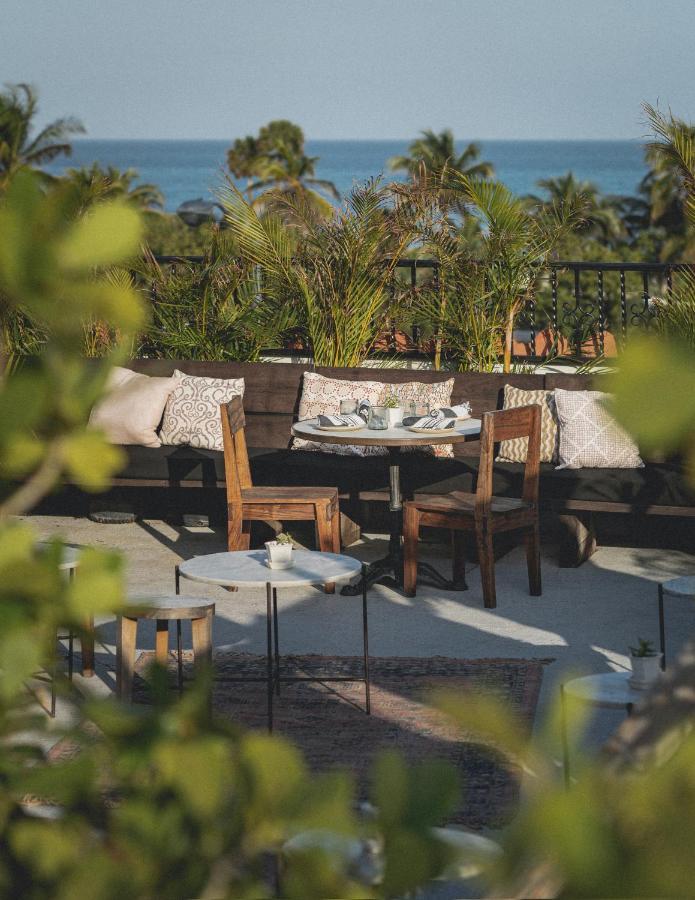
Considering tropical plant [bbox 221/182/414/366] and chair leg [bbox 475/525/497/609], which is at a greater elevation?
tropical plant [bbox 221/182/414/366]

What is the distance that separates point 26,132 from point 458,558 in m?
25.0

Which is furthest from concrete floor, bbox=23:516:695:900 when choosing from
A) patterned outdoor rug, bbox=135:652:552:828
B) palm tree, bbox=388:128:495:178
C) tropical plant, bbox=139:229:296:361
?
palm tree, bbox=388:128:495:178

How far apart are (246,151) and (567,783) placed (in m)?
56.7

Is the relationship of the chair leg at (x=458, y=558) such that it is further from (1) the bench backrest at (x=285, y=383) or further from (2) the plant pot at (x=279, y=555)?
(2) the plant pot at (x=279, y=555)

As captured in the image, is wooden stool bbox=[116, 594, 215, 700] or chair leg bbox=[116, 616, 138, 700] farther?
chair leg bbox=[116, 616, 138, 700]

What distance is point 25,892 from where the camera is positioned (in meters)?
0.57

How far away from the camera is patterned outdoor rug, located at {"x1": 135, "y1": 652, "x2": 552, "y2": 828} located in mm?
3979

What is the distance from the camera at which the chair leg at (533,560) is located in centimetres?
568

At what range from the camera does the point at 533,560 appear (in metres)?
5.68

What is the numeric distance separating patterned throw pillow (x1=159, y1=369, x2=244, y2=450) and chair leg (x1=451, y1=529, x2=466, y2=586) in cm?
182

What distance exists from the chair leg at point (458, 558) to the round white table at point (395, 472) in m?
0.03

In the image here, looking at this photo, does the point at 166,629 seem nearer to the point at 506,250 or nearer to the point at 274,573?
the point at 274,573

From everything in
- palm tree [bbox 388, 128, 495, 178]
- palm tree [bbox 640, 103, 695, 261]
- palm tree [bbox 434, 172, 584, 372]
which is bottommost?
palm tree [bbox 434, 172, 584, 372]

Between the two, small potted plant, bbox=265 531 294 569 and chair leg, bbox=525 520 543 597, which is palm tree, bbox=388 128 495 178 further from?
small potted plant, bbox=265 531 294 569
